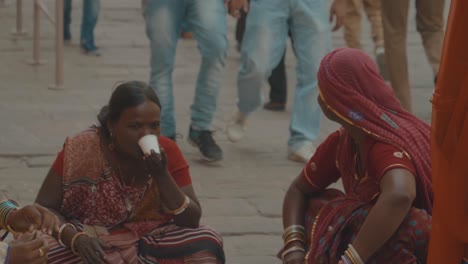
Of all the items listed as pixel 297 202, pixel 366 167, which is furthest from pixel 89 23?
pixel 366 167

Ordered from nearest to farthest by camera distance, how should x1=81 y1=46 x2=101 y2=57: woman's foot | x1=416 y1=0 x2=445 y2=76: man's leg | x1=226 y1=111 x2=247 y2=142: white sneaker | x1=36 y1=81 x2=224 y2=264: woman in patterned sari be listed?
x1=36 y1=81 x2=224 y2=264: woman in patterned sari
x1=226 y1=111 x2=247 y2=142: white sneaker
x1=416 y1=0 x2=445 y2=76: man's leg
x1=81 y1=46 x2=101 y2=57: woman's foot

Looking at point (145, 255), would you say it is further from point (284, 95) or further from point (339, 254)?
point (284, 95)

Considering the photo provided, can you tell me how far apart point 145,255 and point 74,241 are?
33cm

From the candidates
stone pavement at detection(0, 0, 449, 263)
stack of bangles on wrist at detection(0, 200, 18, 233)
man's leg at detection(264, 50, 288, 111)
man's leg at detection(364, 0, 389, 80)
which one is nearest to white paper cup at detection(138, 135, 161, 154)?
stack of bangles on wrist at detection(0, 200, 18, 233)

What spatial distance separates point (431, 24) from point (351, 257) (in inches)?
177

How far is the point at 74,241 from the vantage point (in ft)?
12.9

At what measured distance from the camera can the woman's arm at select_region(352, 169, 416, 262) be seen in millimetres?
3580

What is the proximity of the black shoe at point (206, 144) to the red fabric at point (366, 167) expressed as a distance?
93.1 inches

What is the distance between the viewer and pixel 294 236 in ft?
13.3

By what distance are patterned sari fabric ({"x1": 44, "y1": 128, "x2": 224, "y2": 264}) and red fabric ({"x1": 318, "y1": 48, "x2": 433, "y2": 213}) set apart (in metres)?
0.71

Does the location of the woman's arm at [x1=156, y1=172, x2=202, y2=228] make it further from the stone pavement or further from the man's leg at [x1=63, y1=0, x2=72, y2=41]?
the man's leg at [x1=63, y1=0, x2=72, y2=41]

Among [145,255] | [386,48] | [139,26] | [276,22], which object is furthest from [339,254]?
[139,26]

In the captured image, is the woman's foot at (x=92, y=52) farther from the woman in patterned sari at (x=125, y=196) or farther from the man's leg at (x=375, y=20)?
the woman in patterned sari at (x=125, y=196)

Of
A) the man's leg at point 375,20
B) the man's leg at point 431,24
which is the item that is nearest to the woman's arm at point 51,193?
the man's leg at point 431,24
